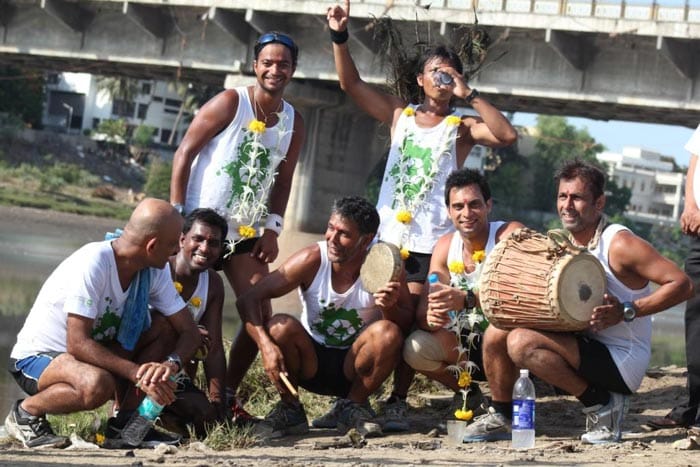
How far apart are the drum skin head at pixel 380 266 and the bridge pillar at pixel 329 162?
2097 centimetres

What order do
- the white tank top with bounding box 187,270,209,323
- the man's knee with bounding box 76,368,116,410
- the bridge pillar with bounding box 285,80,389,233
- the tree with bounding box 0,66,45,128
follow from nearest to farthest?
the man's knee with bounding box 76,368,116,410 < the white tank top with bounding box 187,270,209,323 < the bridge pillar with bounding box 285,80,389,233 < the tree with bounding box 0,66,45,128

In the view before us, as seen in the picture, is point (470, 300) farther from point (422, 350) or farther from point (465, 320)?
point (422, 350)

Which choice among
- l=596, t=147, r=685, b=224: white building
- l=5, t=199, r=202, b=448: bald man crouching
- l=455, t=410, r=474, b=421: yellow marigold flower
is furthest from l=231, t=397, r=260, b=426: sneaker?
l=596, t=147, r=685, b=224: white building

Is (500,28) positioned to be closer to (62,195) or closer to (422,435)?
(422,435)

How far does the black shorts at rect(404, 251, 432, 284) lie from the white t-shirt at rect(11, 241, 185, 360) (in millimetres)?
1780

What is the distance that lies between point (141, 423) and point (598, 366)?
2482mm

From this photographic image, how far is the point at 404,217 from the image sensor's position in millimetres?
8344

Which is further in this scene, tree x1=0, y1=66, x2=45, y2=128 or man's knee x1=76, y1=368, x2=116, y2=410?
tree x1=0, y1=66, x2=45, y2=128

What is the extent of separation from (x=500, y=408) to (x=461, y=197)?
123 centimetres

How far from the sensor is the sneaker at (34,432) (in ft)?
22.5

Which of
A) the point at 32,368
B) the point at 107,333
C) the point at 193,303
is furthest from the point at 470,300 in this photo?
the point at 32,368

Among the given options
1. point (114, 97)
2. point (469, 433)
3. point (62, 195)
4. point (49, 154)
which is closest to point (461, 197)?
point (469, 433)

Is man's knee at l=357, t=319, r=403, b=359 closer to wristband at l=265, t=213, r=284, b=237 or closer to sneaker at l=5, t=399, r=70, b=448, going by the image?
wristband at l=265, t=213, r=284, b=237

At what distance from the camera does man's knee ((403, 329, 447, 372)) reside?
7723mm
